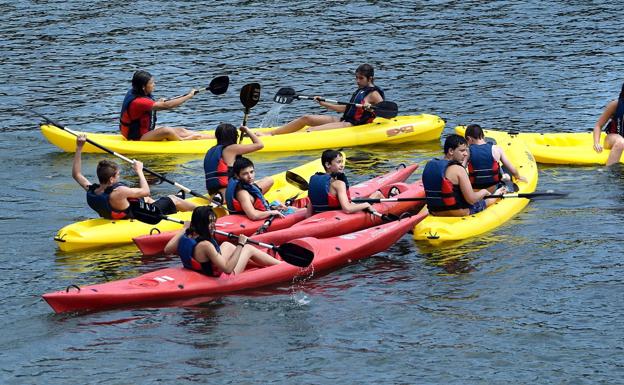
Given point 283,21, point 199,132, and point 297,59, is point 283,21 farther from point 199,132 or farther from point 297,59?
point 199,132

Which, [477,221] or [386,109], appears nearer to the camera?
[477,221]

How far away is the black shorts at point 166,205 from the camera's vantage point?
1297cm

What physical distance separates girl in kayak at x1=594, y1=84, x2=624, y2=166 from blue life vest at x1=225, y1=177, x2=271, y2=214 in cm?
472

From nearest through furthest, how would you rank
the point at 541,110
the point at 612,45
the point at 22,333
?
the point at 22,333, the point at 541,110, the point at 612,45

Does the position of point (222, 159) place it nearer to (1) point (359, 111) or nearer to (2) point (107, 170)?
(2) point (107, 170)

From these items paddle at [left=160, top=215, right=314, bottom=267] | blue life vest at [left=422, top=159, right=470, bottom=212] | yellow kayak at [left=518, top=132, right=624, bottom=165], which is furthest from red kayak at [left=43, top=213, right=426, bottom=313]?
yellow kayak at [left=518, top=132, right=624, bottom=165]

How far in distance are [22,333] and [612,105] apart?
8.07 metres

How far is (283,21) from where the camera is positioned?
83.0 ft

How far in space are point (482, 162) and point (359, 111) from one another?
4.06 m

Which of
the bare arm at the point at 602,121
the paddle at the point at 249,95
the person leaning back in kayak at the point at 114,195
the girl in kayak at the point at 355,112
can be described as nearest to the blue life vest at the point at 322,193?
the person leaning back in kayak at the point at 114,195

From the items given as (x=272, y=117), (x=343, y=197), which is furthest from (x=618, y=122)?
(x=272, y=117)

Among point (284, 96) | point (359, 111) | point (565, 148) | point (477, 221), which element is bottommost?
point (477, 221)

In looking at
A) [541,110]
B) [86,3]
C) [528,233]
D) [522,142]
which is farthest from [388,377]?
[86,3]

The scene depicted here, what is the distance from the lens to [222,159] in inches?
537
